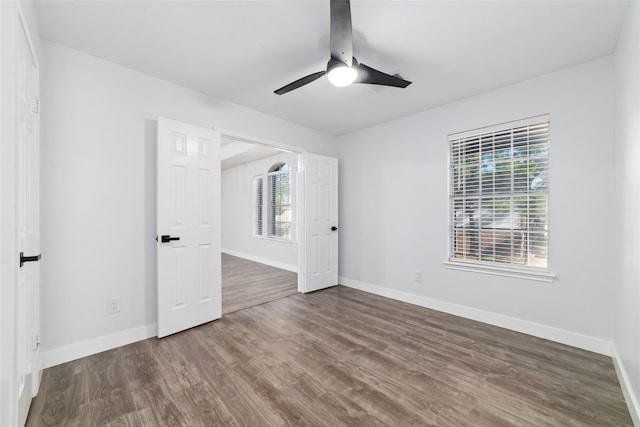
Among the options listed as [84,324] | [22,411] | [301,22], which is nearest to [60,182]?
[84,324]

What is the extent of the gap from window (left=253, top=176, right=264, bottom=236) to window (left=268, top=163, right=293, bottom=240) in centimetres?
40

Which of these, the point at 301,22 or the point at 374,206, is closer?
the point at 301,22

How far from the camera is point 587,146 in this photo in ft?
8.06

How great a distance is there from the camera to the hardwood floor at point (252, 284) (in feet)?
12.3

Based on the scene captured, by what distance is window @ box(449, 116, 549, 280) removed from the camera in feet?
8.98

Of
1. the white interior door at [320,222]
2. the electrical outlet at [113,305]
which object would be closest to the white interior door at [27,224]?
the electrical outlet at [113,305]

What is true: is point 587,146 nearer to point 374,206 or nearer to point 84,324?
point 374,206

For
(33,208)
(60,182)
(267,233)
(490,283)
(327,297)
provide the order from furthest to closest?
(267,233), (327,297), (490,283), (60,182), (33,208)

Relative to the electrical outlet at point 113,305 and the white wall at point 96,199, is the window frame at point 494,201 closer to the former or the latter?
the white wall at point 96,199

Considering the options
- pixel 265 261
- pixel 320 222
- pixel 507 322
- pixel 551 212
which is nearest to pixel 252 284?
pixel 320 222

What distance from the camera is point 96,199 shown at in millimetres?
2383

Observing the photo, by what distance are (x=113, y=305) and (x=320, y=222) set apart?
8.95 ft

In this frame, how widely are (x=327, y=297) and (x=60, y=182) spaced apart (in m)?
3.18

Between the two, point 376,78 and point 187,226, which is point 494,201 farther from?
point 187,226
